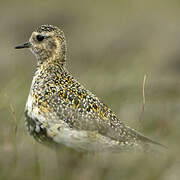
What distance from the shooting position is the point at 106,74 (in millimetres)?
10305

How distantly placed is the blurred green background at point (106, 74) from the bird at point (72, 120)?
0.45ft

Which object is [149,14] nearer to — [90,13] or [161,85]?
[90,13]

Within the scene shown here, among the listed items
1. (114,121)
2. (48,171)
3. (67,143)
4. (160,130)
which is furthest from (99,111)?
(48,171)

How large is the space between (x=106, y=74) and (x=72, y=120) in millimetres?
4374

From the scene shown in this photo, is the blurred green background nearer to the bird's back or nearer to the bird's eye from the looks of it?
the bird's back

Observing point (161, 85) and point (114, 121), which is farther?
point (161, 85)

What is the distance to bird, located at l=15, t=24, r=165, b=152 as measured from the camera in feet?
18.8

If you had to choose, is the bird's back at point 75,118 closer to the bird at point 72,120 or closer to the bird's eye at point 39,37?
the bird at point 72,120

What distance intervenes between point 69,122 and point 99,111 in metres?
0.38

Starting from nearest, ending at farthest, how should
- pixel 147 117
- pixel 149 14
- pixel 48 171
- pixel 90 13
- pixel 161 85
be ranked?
pixel 48 171
pixel 147 117
pixel 161 85
pixel 149 14
pixel 90 13

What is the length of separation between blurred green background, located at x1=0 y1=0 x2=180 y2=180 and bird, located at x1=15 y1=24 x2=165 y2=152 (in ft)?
0.45

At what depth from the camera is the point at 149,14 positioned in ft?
67.6

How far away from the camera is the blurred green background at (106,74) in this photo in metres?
4.69

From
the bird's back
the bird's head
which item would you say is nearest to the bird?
the bird's back
